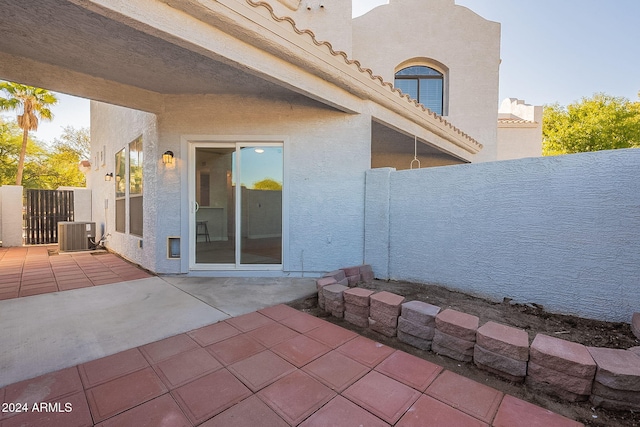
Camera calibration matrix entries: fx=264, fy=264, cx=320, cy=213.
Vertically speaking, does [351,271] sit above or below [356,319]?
above

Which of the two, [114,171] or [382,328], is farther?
[114,171]

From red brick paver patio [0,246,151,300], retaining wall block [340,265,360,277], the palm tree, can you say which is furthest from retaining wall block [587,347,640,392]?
the palm tree

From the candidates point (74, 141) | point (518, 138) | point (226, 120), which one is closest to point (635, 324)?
point (226, 120)

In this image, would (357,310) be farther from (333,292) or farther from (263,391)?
(263,391)

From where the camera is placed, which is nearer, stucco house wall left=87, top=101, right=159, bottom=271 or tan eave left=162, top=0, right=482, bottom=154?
tan eave left=162, top=0, right=482, bottom=154

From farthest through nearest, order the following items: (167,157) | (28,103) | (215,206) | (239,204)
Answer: (28,103)
(215,206)
(239,204)
(167,157)

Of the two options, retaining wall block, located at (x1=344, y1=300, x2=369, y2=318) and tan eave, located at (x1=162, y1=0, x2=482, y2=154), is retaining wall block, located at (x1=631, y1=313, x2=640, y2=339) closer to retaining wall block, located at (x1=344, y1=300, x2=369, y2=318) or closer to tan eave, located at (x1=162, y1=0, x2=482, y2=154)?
retaining wall block, located at (x1=344, y1=300, x2=369, y2=318)

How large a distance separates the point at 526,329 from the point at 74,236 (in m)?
10.9

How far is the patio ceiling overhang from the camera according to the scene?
274 cm

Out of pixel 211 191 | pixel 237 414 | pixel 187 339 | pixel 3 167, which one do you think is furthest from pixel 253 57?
pixel 3 167

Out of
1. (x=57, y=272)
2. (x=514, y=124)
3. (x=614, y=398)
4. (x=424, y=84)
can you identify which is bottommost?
(x=57, y=272)

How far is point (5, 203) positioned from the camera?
28.6ft

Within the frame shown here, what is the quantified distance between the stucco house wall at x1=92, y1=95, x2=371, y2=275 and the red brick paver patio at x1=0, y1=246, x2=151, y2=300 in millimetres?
1075

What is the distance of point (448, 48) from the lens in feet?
34.8
